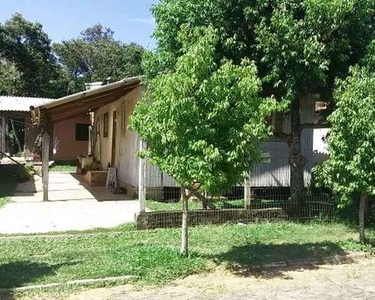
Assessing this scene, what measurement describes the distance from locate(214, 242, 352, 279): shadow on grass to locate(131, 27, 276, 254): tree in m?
1.13

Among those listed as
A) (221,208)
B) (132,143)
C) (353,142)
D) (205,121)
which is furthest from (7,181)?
(353,142)

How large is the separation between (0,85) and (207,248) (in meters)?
33.7

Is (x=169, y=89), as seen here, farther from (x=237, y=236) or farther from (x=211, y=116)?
(x=237, y=236)

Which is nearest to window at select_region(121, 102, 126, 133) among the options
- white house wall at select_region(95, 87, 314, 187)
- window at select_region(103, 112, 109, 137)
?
white house wall at select_region(95, 87, 314, 187)

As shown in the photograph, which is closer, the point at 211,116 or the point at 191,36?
the point at 211,116

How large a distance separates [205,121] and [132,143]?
748 cm

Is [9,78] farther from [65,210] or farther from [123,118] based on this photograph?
[65,210]

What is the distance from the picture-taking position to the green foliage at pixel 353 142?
7340 millimetres

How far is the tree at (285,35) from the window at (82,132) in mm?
20273

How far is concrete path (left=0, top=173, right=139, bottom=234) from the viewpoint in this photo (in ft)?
30.9

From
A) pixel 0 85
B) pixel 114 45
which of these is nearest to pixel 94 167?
pixel 0 85

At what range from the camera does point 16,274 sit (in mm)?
6199

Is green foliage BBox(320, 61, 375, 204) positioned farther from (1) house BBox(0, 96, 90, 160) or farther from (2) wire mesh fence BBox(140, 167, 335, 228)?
(1) house BBox(0, 96, 90, 160)

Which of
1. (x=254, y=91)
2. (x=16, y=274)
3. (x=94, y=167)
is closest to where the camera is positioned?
(x=16, y=274)
